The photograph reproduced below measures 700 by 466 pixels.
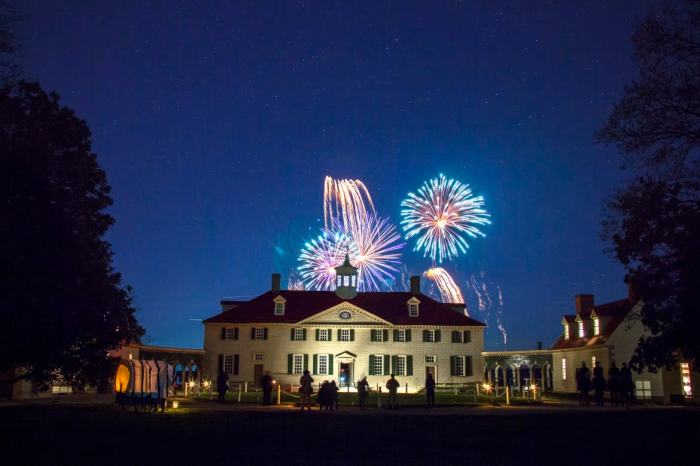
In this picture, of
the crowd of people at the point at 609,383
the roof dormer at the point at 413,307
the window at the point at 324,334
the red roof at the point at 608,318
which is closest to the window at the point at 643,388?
the red roof at the point at 608,318

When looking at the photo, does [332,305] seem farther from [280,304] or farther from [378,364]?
[378,364]

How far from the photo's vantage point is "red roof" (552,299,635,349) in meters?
41.1

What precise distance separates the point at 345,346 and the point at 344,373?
2155mm

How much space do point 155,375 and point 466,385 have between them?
1131 inches

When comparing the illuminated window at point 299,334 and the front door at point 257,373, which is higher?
the illuminated window at point 299,334

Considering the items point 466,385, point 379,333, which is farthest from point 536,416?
point 379,333

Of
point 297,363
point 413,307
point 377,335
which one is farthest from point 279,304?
point 413,307

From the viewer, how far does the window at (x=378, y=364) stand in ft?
175

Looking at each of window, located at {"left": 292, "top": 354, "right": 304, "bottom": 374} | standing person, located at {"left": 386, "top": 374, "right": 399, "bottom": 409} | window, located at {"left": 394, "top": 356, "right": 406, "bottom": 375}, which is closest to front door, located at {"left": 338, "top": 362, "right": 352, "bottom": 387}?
window, located at {"left": 292, "top": 354, "right": 304, "bottom": 374}

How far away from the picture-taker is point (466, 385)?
48.9 m

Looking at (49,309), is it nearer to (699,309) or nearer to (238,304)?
(699,309)

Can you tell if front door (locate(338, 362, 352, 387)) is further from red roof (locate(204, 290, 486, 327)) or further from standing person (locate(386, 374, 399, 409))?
standing person (locate(386, 374, 399, 409))

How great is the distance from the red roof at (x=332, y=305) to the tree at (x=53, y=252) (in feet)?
105

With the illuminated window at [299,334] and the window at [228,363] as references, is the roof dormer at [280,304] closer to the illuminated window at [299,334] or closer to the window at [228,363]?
the illuminated window at [299,334]
